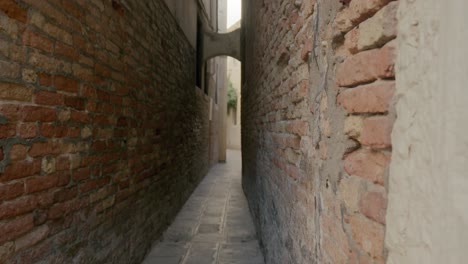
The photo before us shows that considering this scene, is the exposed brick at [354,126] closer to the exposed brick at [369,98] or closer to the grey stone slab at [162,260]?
the exposed brick at [369,98]

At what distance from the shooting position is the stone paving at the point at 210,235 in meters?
3.45

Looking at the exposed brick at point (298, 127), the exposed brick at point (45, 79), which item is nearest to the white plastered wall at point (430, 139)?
the exposed brick at point (298, 127)

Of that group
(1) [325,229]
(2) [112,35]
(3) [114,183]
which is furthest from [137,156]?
(1) [325,229]

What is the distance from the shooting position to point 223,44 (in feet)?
29.2

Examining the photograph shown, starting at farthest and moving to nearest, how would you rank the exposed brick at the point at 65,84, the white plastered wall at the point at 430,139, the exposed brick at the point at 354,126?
the exposed brick at the point at 65,84
the exposed brick at the point at 354,126
the white plastered wall at the point at 430,139

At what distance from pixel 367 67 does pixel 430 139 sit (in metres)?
0.31

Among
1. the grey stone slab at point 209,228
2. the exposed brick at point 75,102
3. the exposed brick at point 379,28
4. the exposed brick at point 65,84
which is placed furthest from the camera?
the grey stone slab at point 209,228

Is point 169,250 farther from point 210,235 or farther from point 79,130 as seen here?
point 79,130

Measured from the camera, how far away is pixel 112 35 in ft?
8.02

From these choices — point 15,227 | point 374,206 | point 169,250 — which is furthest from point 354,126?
point 169,250

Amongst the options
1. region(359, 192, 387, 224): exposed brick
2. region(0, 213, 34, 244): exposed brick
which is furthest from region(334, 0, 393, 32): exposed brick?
region(0, 213, 34, 244): exposed brick

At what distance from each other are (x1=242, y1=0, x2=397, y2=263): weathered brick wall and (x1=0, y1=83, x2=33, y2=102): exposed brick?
133 cm

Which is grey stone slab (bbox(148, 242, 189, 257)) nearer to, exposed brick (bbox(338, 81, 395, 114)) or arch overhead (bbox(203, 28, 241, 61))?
exposed brick (bbox(338, 81, 395, 114))

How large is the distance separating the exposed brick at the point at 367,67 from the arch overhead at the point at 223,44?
796 cm
